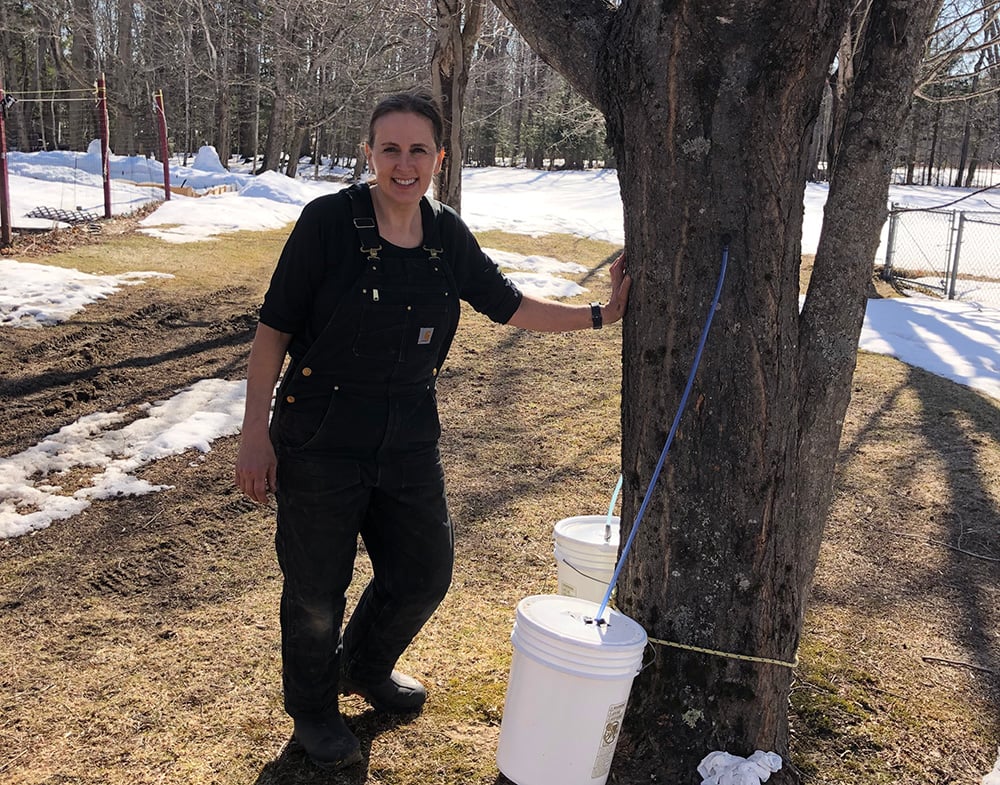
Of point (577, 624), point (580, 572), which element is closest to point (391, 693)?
point (580, 572)

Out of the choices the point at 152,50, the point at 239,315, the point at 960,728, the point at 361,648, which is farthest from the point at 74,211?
the point at 152,50

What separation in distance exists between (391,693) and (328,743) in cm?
Result: 34

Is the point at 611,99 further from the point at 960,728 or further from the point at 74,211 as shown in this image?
the point at 74,211

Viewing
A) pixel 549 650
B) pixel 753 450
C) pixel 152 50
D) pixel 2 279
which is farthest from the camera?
pixel 152 50

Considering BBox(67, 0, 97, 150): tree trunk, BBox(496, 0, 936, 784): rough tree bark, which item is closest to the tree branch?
BBox(496, 0, 936, 784): rough tree bark

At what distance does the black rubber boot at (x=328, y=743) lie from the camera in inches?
105

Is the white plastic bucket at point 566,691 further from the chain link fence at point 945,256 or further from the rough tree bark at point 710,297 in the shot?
the chain link fence at point 945,256

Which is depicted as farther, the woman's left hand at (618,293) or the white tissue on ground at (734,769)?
the woman's left hand at (618,293)

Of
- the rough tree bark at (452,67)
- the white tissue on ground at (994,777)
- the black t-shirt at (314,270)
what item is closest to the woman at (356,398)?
the black t-shirt at (314,270)

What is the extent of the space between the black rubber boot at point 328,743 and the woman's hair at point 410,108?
1.68 metres

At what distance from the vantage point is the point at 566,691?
2.22 meters

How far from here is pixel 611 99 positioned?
247 cm

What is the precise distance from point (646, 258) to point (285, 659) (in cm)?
153

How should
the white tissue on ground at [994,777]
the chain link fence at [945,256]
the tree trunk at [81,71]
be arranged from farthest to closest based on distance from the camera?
the tree trunk at [81,71], the chain link fence at [945,256], the white tissue on ground at [994,777]
